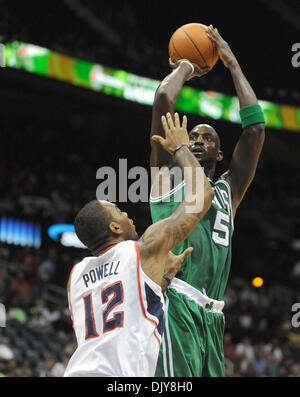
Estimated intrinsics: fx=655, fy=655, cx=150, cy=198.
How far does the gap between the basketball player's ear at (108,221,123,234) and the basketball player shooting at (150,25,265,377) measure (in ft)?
1.94

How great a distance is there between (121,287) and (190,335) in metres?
0.77

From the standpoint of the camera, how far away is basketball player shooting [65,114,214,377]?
10.2 ft

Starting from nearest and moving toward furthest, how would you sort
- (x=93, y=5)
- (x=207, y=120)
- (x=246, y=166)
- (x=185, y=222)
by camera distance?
(x=185, y=222) < (x=246, y=166) < (x=207, y=120) < (x=93, y=5)

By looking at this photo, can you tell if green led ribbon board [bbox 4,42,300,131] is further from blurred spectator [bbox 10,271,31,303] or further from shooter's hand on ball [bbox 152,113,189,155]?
shooter's hand on ball [bbox 152,113,189,155]

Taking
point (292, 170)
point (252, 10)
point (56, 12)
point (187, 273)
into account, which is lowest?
point (187, 273)

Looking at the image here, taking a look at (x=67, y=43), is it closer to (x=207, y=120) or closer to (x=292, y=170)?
(x=207, y=120)

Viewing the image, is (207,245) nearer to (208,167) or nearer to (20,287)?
(208,167)

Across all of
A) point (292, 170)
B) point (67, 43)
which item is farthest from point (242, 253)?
point (67, 43)

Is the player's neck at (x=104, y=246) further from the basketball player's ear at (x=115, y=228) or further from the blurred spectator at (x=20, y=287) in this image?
the blurred spectator at (x=20, y=287)

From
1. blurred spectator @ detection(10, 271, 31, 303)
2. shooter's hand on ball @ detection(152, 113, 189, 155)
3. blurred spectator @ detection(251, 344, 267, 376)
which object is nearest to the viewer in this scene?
shooter's hand on ball @ detection(152, 113, 189, 155)

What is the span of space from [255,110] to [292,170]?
1891 centimetres

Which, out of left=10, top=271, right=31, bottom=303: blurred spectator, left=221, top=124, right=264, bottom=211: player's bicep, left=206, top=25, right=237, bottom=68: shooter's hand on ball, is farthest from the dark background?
left=206, top=25, right=237, bottom=68: shooter's hand on ball

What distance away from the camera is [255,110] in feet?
15.0

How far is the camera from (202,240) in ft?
13.3
